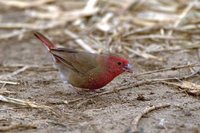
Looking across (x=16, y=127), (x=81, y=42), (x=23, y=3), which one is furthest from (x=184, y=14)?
(x=16, y=127)

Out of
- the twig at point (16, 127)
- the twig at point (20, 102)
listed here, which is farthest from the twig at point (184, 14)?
the twig at point (16, 127)

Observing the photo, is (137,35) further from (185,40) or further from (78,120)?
(78,120)

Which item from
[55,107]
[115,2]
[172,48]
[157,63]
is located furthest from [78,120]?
[115,2]

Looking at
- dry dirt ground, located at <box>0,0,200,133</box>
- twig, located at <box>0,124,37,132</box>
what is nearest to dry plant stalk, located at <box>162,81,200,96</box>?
dry dirt ground, located at <box>0,0,200,133</box>

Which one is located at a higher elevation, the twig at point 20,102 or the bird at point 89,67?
the bird at point 89,67

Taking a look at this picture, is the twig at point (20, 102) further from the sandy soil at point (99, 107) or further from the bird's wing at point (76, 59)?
the bird's wing at point (76, 59)
